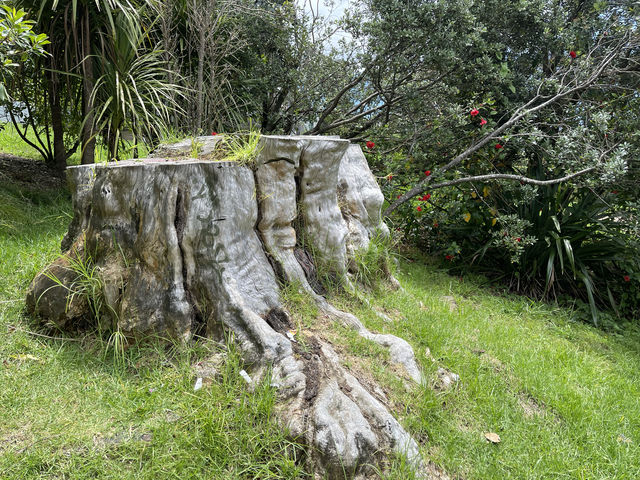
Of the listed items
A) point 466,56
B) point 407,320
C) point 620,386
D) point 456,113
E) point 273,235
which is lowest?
point 620,386

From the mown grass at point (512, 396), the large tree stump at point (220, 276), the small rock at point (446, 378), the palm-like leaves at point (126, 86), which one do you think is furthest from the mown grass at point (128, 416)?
the palm-like leaves at point (126, 86)

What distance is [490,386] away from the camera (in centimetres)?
292

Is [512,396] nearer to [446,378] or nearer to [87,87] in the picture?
[446,378]

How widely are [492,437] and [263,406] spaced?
1.25 m

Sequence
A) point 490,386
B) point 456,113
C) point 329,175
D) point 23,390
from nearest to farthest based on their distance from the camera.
A: 1. point 23,390
2. point 490,386
3. point 329,175
4. point 456,113

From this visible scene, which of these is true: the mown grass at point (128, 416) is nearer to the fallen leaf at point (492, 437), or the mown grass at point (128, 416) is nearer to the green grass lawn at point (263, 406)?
the green grass lawn at point (263, 406)

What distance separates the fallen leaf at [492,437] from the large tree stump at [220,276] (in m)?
0.47

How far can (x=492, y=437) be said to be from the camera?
250cm

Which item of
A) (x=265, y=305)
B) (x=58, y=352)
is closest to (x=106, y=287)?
(x=58, y=352)

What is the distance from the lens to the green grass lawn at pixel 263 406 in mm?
2025

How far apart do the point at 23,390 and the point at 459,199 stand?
5.02 m

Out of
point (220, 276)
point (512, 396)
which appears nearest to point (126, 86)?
point (220, 276)

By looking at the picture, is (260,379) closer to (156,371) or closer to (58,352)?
(156,371)

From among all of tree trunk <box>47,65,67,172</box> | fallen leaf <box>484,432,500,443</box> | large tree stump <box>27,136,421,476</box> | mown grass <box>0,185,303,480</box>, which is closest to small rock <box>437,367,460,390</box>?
large tree stump <box>27,136,421,476</box>
